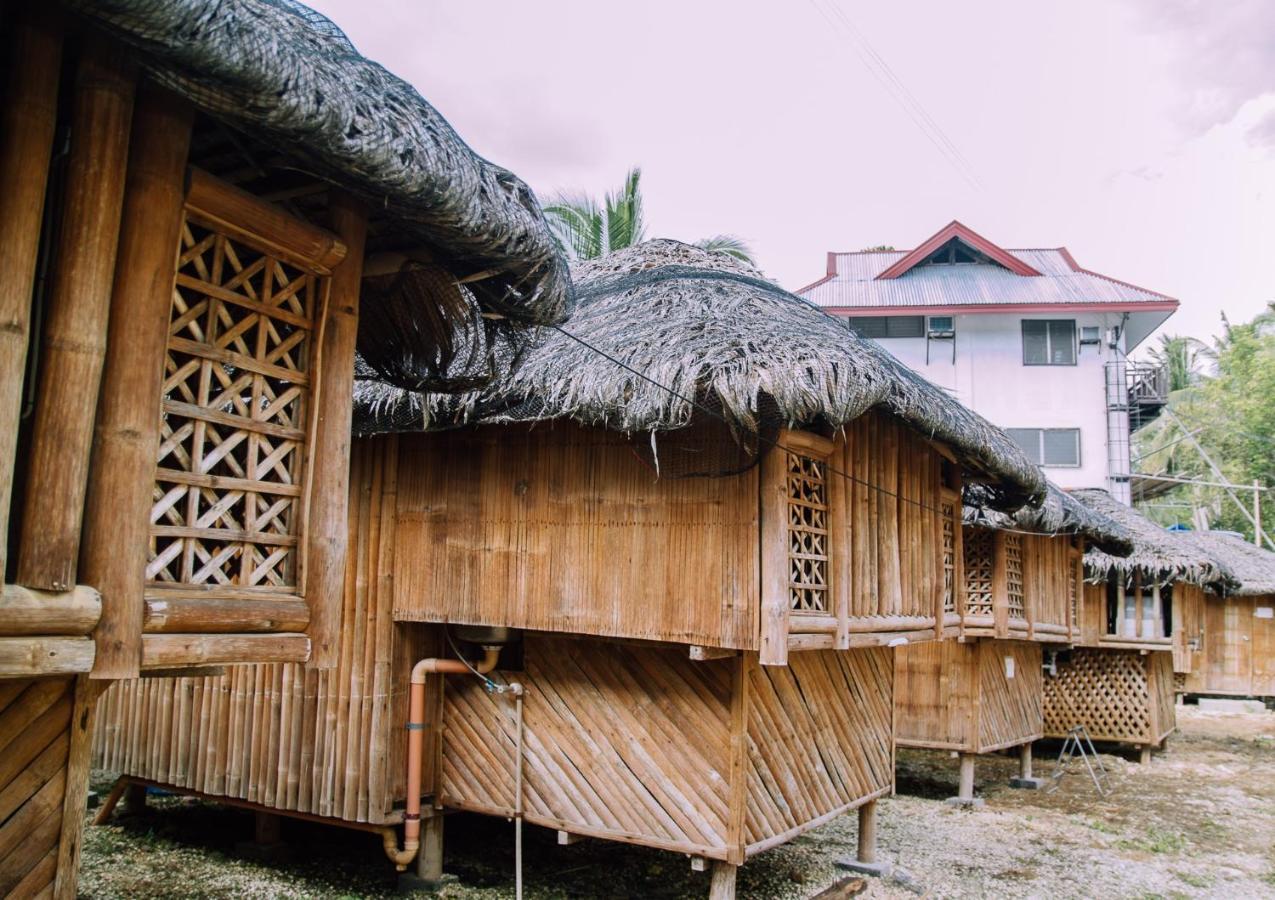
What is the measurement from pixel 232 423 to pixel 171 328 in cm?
43

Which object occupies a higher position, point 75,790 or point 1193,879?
point 75,790

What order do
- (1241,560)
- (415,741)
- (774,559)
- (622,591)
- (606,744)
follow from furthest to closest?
1. (1241,560)
2. (415,741)
3. (606,744)
4. (622,591)
5. (774,559)

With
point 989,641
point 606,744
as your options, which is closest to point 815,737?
point 606,744

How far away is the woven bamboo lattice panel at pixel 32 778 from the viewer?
338cm

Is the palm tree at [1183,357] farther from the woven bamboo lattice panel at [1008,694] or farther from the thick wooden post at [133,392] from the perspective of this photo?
the thick wooden post at [133,392]

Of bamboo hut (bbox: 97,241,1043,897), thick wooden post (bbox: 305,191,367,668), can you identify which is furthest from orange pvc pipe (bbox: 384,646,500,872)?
thick wooden post (bbox: 305,191,367,668)

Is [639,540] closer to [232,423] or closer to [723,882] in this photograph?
[723,882]

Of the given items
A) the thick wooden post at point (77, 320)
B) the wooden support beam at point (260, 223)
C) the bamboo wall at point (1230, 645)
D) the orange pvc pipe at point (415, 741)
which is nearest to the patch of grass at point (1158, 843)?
the orange pvc pipe at point (415, 741)

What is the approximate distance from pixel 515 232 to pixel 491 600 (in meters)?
3.96

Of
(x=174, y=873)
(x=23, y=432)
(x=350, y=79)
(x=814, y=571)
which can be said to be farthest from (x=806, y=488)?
(x=174, y=873)

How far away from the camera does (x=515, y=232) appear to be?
4.43 metres

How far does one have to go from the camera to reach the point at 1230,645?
20281 mm

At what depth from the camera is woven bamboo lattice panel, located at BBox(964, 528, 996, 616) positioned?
42.1 ft

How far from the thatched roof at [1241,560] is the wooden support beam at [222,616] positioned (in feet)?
60.0
